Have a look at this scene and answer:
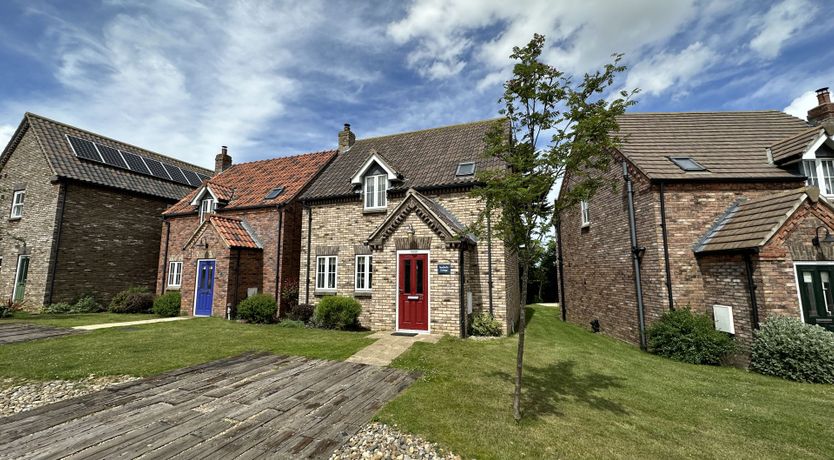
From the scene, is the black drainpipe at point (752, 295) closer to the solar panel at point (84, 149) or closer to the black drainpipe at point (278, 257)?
the black drainpipe at point (278, 257)

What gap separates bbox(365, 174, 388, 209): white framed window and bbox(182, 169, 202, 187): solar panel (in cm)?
1811

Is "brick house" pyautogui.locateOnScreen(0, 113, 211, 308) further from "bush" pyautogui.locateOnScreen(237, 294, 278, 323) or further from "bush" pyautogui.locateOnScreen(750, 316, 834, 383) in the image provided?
"bush" pyautogui.locateOnScreen(750, 316, 834, 383)

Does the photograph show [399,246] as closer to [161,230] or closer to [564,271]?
[564,271]

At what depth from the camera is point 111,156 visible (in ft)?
72.5

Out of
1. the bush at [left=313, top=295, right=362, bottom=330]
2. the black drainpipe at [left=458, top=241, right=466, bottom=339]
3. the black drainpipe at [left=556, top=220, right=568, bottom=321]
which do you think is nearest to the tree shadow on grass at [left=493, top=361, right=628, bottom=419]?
the black drainpipe at [left=458, top=241, right=466, bottom=339]

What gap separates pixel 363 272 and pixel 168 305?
10.8 m

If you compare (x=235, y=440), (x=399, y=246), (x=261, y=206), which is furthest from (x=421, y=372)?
(x=261, y=206)

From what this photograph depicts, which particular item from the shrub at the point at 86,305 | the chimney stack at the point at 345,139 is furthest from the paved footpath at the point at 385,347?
the shrub at the point at 86,305

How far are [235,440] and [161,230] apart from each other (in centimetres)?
2346

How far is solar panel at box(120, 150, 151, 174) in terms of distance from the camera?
75.1ft

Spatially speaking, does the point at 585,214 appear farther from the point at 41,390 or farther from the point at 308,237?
the point at 41,390

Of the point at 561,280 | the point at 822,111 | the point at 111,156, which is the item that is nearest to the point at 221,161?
the point at 111,156

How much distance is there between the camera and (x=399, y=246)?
1323 cm

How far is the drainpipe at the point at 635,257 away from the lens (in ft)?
40.4
